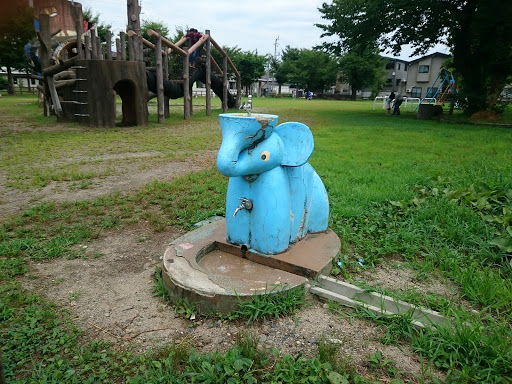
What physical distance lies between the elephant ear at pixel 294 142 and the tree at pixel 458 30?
512 inches

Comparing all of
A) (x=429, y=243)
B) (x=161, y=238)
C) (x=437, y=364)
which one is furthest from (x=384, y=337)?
(x=161, y=238)

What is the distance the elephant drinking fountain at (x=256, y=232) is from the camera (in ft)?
7.66

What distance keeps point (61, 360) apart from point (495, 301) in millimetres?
2566

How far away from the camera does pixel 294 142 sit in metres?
2.64

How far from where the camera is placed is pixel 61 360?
1850 mm

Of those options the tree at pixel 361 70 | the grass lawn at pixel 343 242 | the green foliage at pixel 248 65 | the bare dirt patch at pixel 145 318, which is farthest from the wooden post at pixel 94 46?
the tree at pixel 361 70

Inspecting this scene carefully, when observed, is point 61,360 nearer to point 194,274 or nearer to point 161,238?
point 194,274

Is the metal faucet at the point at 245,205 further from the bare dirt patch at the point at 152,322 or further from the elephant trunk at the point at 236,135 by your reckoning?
the bare dirt patch at the point at 152,322

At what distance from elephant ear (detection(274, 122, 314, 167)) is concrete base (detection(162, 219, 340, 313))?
67cm

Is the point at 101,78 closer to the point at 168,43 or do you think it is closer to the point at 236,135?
the point at 168,43

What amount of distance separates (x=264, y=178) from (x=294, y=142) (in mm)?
344

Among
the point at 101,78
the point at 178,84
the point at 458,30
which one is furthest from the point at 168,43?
the point at 458,30

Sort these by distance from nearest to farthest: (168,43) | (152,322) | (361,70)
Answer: (152,322), (168,43), (361,70)

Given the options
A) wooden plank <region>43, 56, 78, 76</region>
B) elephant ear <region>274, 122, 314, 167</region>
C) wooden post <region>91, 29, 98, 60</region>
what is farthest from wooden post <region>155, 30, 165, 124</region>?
elephant ear <region>274, 122, 314, 167</region>
